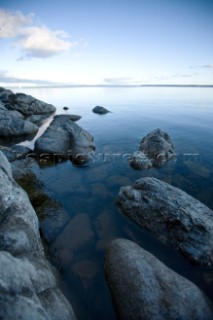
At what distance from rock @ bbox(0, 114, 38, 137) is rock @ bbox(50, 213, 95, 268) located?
19367mm

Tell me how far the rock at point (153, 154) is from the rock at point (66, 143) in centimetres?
434

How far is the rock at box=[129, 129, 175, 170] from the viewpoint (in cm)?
1612

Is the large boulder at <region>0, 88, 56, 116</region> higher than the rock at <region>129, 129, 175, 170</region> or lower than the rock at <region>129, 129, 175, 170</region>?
higher

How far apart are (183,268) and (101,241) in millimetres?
3527

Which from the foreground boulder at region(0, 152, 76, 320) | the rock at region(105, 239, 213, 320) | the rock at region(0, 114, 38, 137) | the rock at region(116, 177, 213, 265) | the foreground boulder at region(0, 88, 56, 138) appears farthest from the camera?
the foreground boulder at region(0, 88, 56, 138)

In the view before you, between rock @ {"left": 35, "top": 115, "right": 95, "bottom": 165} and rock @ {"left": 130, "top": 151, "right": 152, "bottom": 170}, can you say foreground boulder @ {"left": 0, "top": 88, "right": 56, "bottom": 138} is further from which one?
rock @ {"left": 130, "top": 151, "right": 152, "bottom": 170}

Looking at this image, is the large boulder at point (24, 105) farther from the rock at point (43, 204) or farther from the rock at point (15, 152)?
the rock at point (43, 204)

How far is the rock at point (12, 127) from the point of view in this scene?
24.7m

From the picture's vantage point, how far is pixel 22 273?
4.85 metres

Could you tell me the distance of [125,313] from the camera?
591cm

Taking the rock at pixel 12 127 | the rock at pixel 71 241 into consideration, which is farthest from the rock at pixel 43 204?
the rock at pixel 12 127

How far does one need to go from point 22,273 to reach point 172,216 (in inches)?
249

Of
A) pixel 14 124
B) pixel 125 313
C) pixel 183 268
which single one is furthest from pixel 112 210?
pixel 14 124

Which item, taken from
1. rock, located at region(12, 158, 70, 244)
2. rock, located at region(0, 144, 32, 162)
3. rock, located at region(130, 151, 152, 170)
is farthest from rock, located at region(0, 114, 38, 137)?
rock, located at region(130, 151, 152, 170)
